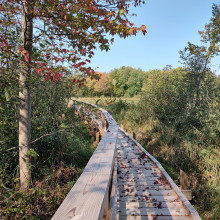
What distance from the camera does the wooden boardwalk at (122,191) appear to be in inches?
38.1

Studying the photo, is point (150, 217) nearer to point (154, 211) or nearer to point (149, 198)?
point (154, 211)

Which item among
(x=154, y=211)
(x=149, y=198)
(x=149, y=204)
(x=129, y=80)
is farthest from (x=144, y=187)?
(x=129, y=80)

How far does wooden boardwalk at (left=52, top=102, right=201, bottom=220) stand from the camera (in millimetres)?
967

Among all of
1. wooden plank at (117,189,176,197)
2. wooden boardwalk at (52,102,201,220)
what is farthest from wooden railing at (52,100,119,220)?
wooden plank at (117,189,176,197)

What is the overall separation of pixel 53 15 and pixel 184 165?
694cm

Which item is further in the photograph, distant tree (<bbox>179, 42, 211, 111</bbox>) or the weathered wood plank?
distant tree (<bbox>179, 42, 211, 111</bbox>)

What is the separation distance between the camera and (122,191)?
3.61m

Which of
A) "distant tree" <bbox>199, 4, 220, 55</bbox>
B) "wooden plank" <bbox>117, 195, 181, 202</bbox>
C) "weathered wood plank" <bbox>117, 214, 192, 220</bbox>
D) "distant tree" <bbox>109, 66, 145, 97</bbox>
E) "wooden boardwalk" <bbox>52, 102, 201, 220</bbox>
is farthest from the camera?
"distant tree" <bbox>109, 66, 145, 97</bbox>

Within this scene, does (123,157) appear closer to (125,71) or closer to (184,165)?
(184,165)

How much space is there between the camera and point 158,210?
9.79 ft

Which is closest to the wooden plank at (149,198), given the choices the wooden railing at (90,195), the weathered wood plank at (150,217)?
the weathered wood plank at (150,217)

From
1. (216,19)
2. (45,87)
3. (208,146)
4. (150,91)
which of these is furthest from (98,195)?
(150,91)

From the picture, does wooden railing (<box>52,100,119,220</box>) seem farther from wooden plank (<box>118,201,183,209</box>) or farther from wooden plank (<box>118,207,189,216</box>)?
wooden plank (<box>118,201,183,209</box>)

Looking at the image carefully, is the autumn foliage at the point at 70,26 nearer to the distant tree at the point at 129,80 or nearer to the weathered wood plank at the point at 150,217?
the weathered wood plank at the point at 150,217
